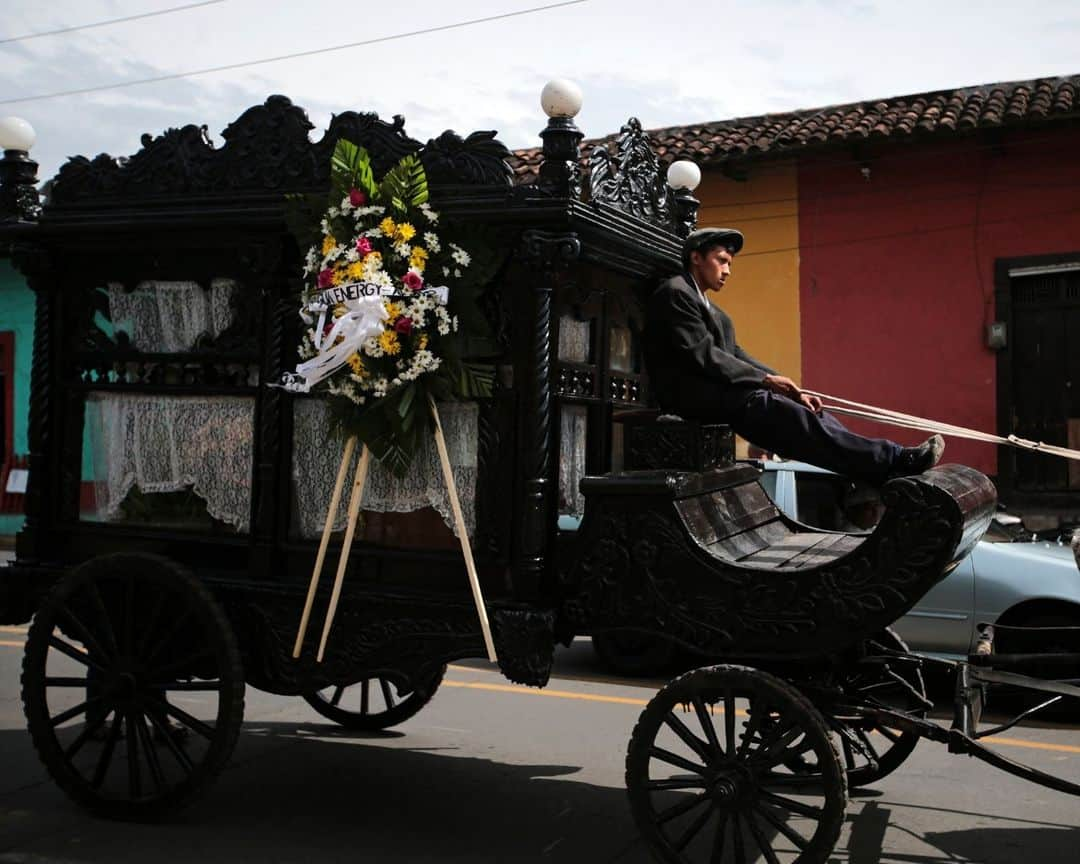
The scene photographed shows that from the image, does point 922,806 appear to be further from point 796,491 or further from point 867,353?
point 867,353

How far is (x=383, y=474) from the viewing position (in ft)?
16.9

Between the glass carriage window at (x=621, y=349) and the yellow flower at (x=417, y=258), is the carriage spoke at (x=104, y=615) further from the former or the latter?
the glass carriage window at (x=621, y=349)

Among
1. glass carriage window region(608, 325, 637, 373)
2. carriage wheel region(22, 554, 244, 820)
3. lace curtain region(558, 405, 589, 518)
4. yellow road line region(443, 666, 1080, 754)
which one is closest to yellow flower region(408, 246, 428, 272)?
lace curtain region(558, 405, 589, 518)

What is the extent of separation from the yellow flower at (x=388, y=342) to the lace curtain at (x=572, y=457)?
29.6 inches

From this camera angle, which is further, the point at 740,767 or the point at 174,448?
the point at 174,448

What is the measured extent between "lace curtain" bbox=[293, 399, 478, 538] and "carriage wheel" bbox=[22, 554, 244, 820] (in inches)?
24.1

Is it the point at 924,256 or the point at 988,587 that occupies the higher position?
the point at 924,256

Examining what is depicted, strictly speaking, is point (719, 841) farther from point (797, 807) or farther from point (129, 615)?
point (129, 615)

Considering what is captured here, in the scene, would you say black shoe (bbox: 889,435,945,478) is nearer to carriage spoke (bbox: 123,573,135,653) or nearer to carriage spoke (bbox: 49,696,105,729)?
carriage spoke (bbox: 123,573,135,653)

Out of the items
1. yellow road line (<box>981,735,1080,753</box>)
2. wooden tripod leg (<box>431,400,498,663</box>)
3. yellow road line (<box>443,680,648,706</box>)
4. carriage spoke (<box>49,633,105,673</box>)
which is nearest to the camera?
wooden tripod leg (<box>431,400,498,663</box>)

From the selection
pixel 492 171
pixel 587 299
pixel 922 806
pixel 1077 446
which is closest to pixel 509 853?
pixel 922 806

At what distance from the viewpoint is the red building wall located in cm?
1325

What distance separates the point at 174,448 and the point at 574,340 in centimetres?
192

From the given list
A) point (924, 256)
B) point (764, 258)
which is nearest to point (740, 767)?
point (924, 256)
